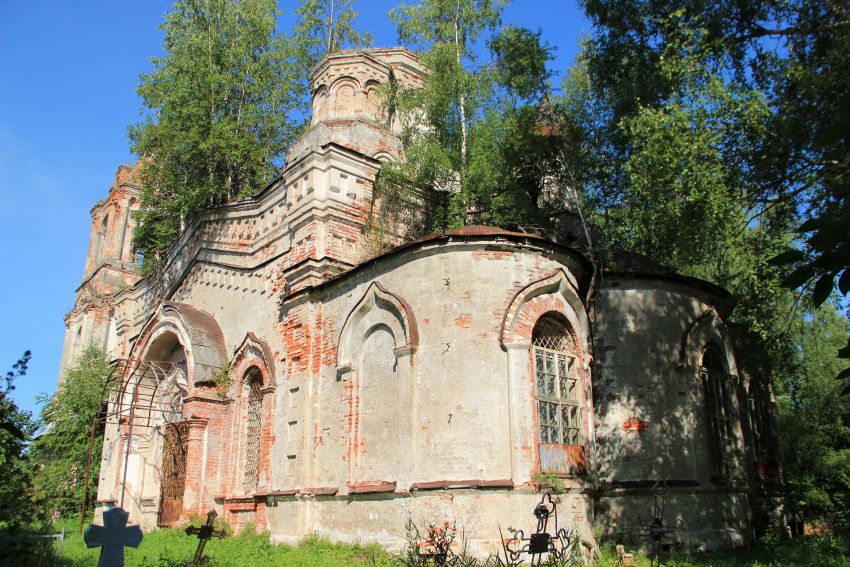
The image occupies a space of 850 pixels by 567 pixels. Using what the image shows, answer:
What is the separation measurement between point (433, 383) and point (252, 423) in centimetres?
597

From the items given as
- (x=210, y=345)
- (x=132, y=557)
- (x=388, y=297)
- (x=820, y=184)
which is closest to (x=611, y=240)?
(x=820, y=184)

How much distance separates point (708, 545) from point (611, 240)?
25.4ft

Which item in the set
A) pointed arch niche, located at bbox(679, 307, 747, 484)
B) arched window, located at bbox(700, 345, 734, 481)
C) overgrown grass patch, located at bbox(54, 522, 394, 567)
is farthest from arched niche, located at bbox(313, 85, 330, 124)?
arched window, located at bbox(700, 345, 734, 481)

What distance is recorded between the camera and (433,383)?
10.1 metres

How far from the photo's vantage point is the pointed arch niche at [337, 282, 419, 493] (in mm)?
10266

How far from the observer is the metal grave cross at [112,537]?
5527mm

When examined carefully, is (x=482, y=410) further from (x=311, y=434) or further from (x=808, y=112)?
(x=808, y=112)

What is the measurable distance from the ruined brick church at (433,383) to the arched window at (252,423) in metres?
0.05

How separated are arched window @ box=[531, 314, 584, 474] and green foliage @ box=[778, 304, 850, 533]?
5.15m

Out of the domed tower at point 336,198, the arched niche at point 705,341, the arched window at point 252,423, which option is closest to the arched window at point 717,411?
the arched niche at point 705,341

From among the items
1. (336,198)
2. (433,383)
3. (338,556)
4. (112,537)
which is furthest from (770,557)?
(336,198)

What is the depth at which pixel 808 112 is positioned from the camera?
400 inches

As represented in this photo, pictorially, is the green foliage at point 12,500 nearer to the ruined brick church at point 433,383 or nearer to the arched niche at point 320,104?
the ruined brick church at point 433,383

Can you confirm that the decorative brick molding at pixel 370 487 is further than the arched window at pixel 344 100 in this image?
No
